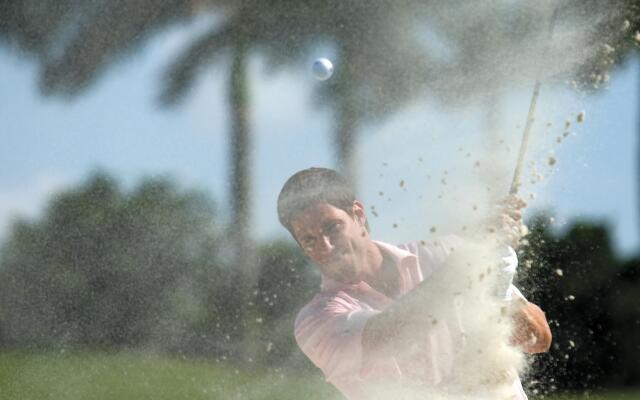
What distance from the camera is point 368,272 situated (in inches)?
143

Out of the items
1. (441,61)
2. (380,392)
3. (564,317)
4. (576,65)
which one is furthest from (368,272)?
(564,317)

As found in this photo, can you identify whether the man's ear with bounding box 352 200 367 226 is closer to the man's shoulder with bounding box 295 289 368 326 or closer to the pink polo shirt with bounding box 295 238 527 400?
the pink polo shirt with bounding box 295 238 527 400

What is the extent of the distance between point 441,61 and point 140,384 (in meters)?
2.51

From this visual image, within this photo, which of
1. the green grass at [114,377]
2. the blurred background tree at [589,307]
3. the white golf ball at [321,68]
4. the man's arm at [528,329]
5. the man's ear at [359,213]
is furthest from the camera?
the blurred background tree at [589,307]

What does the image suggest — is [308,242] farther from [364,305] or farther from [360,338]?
[360,338]

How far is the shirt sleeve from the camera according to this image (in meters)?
3.32

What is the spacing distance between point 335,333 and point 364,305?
0.22 m

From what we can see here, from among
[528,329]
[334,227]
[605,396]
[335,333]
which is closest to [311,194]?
[334,227]

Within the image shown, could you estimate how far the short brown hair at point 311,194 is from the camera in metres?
3.66

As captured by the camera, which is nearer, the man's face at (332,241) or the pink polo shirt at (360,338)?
the pink polo shirt at (360,338)

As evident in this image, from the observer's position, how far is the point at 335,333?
335 cm

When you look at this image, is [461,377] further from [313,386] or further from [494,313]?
[313,386]

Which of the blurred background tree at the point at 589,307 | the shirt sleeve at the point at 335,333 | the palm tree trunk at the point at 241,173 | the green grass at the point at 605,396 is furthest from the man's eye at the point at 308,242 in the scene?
the green grass at the point at 605,396

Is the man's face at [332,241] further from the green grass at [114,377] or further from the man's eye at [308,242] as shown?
the green grass at [114,377]
